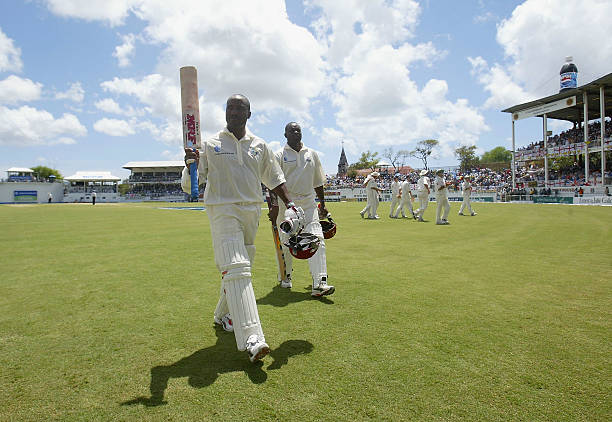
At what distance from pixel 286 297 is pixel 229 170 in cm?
232

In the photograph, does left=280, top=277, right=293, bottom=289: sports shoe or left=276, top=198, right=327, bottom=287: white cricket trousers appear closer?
left=276, top=198, right=327, bottom=287: white cricket trousers

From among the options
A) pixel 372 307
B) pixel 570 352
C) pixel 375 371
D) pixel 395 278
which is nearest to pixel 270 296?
pixel 372 307

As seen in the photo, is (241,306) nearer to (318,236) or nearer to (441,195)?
(318,236)

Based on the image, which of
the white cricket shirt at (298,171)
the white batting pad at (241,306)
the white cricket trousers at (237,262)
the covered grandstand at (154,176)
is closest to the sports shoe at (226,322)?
the white cricket trousers at (237,262)

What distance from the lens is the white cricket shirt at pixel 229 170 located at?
3.55 meters

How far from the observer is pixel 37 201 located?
240ft

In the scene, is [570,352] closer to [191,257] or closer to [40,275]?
[191,257]

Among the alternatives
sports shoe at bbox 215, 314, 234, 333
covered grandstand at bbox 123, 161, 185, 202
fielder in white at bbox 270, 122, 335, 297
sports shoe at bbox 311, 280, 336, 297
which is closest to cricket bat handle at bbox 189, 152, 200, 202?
sports shoe at bbox 215, 314, 234, 333

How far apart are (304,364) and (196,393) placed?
2.91ft

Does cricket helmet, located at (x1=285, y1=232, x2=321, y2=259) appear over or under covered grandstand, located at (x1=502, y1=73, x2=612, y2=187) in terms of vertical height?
under

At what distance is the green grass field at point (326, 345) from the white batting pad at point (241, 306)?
0.87 feet

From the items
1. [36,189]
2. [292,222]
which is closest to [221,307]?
[292,222]

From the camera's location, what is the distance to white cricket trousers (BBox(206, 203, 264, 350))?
128 inches

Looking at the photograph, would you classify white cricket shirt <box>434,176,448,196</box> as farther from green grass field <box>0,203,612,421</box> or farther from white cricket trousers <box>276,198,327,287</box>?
white cricket trousers <box>276,198,327,287</box>
